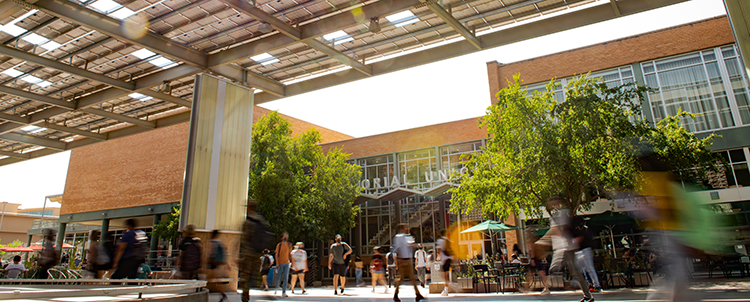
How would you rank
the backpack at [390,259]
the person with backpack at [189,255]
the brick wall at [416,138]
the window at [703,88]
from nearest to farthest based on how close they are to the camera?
the person with backpack at [189,255]
the backpack at [390,259]
the window at [703,88]
the brick wall at [416,138]

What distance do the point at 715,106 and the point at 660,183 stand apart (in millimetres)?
20613

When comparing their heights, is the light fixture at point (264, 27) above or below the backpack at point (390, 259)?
above

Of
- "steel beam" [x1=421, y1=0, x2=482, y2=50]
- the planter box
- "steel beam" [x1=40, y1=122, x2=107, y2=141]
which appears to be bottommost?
the planter box

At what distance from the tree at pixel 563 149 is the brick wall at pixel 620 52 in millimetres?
7396

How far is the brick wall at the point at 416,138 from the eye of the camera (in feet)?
90.4

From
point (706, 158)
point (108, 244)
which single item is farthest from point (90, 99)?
point (706, 158)

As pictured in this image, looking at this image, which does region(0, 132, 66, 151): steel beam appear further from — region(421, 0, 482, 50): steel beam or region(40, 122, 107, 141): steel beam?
region(421, 0, 482, 50): steel beam

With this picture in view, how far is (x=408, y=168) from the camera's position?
29219 mm

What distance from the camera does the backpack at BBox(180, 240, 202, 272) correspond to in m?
8.16

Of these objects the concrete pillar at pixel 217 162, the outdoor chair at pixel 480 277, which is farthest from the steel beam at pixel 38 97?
the outdoor chair at pixel 480 277

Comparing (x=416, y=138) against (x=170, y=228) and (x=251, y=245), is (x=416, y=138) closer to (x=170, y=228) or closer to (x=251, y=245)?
(x=170, y=228)

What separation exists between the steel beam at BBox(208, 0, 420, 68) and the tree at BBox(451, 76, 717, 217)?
21.5 ft

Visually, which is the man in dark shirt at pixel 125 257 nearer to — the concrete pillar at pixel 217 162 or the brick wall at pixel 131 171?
the concrete pillar at pixel 217 162

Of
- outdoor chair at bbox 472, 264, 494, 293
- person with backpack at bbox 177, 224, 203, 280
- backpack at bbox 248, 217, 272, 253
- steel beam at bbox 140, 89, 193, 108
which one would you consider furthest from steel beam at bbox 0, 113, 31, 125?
outdoor chair at bbox 472, 264, 494, 293
